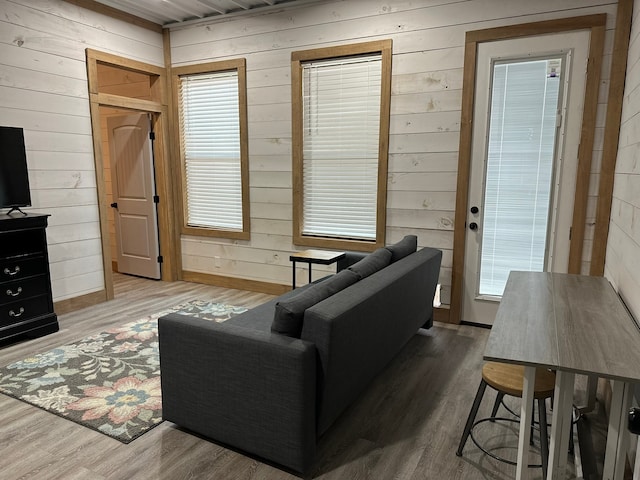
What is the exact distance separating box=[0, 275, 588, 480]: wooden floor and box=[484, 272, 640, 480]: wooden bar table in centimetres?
55

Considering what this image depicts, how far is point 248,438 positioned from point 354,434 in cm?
58

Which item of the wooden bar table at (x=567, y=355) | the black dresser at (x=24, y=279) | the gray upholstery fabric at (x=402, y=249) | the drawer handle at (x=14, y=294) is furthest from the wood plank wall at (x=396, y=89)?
the drawer handle at (x=14, y=294)

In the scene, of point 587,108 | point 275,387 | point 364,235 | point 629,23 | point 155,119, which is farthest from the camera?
point 155,119

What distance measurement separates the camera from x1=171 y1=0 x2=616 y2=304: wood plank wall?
3.60 m

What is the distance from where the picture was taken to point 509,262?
3.71 meters

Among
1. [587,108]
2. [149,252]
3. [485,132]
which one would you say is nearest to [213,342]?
[485,132]

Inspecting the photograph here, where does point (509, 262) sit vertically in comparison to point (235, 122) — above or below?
below

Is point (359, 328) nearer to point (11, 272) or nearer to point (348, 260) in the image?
point (348, 260)

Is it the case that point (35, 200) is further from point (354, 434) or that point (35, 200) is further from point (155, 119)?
point (354, 434)

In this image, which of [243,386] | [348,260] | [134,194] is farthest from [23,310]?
[348,260]

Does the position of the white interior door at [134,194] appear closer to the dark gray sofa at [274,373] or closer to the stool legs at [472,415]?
the dark gray sofa at [274,373]

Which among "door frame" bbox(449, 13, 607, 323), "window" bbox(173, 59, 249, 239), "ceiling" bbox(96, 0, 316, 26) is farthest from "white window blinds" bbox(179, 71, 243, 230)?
"door frame" bbox(449, 13, 607, 323)

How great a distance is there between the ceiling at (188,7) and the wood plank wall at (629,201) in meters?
2.84

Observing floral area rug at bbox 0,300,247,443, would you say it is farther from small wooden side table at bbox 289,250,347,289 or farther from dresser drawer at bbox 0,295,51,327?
small wooden side table at bbox 289,250,347,289
